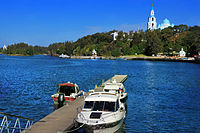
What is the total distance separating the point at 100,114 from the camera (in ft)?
67.6

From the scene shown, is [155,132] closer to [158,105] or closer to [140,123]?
[140,123]

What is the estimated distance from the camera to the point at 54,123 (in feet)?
70.1

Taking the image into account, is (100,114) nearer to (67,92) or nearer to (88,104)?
(88,104)

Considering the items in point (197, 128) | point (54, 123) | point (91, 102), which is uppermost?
point (91, 102)

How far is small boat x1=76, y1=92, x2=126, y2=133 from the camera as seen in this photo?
1947 cm

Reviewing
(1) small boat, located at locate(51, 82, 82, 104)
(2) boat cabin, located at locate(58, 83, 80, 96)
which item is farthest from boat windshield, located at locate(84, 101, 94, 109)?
(2) boat cabin, located at locate(58, 83, 80, 96)

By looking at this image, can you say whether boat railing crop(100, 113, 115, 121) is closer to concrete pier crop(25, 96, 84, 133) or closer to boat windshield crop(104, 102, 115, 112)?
boat windshield crop(104, 102, 115, 112)

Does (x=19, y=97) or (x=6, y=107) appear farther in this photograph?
(x=19, y=97)

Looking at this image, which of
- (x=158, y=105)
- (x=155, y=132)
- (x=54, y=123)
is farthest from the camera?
(x=158, y=105)

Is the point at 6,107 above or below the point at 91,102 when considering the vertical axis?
below

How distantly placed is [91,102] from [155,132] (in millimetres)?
7984

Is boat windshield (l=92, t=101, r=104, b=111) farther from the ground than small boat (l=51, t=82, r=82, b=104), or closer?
farther from the ground

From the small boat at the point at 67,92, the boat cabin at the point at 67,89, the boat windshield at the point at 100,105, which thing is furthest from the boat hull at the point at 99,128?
the boat cabin at the point at 67,89

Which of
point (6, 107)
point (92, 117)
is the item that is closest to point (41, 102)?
point (6, 107)
